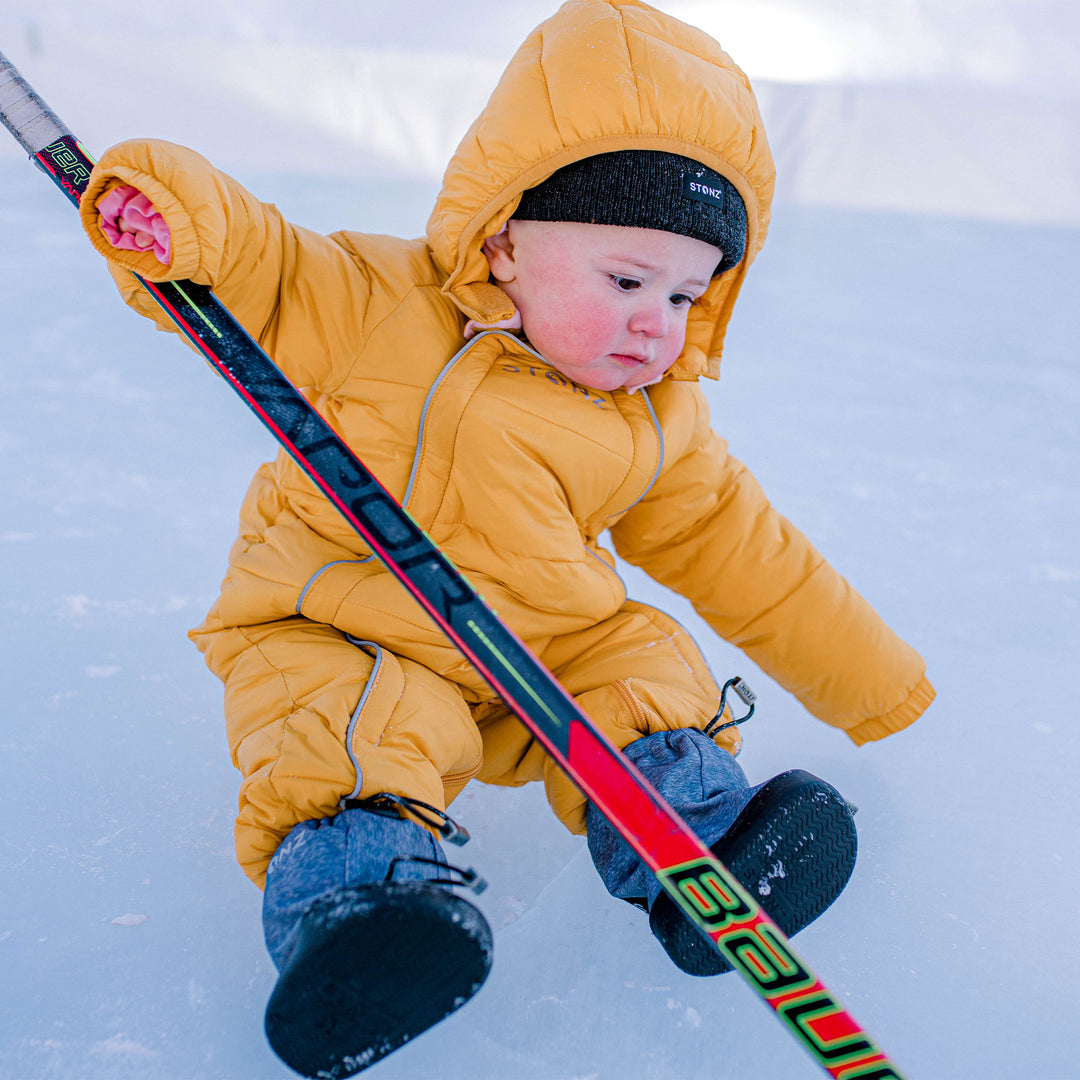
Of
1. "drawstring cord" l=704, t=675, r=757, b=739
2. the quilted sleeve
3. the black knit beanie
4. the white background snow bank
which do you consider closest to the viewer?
the black knit beanie

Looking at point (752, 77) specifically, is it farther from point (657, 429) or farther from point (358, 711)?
point (358, 711)

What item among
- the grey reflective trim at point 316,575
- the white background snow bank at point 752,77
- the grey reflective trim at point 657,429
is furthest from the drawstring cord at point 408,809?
the white background snow bank at point 752,77

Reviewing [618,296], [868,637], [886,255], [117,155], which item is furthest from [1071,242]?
[117,155]

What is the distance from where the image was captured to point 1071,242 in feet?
7.90

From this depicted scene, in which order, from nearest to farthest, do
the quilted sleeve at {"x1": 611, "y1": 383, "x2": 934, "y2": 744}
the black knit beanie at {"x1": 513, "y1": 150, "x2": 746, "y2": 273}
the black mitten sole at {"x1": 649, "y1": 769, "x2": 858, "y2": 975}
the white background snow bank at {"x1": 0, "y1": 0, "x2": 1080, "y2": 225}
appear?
the black mitten sole at {"x1": 649, "y1": 769, "x2": 858, "y2": 975}, the black knit beanie at {"x1": 513, "y1": 150, "x2": 746, "y2": 273}, the quilted sleeve at {"x1": 611, "y1": 383, "x2": 934, "y2": 744}, the white background snow bank at {"x1": 0, "y1": 0, "x2": 1080, "y2": 225}

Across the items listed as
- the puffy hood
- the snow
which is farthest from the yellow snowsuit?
the snow

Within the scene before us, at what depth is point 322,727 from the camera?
720mm

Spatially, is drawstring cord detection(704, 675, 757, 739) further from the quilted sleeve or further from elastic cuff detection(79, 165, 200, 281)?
elastic cuff detection(79, 165, 200, 281)

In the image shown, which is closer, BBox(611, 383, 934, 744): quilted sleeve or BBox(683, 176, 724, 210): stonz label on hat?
BBox(683, 176, 724, 210): stonz label on hat

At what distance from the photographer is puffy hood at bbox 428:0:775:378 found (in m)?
0.76

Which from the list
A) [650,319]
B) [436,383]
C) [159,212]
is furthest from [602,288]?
[159,212]

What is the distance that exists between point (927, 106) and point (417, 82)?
53.2 inches

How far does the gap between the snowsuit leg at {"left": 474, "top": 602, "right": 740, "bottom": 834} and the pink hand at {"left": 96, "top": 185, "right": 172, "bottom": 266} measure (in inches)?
18.9

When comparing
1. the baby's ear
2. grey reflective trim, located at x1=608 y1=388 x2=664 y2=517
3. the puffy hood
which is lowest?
grey reflective trim, located at x1=608 y1=388 x2=664 y2=517
